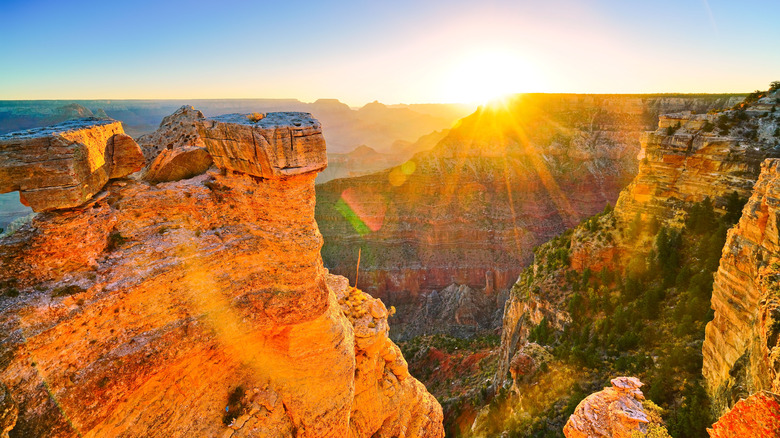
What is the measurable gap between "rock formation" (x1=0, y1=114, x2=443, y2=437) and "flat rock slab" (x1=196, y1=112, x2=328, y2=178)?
41 mm

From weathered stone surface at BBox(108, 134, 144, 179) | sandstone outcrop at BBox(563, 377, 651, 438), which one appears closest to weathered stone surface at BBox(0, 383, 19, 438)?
weathered stone surface at BBox(108, 134, 144, 179)

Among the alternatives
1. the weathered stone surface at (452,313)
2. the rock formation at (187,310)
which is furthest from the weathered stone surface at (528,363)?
the weathered stone surface at (452,313)

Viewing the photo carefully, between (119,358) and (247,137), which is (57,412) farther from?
(247,137)

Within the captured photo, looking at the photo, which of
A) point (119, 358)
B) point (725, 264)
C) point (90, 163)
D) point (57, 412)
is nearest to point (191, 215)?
point (90, 163)

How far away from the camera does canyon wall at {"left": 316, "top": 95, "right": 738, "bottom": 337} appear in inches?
2532

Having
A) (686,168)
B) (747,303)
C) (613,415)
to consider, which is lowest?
(613,415)

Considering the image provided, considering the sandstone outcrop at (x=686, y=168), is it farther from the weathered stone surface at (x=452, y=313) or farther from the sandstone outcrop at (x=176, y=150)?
the weathered stone surface at (x=452, y=313)

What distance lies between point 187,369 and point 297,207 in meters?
5.73

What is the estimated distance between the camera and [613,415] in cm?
1212

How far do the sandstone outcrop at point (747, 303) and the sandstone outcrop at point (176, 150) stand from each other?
17.4m

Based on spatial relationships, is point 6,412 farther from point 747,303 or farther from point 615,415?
point 747,303

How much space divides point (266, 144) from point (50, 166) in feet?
14.9

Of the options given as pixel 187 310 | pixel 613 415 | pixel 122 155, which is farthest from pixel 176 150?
pixel 613 415

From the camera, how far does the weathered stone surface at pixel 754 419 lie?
22.4ft
